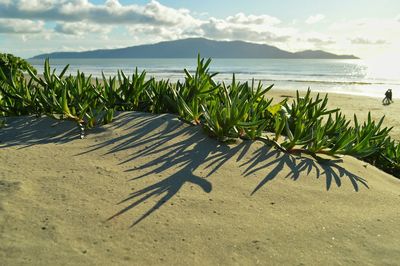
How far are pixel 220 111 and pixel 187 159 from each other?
556mm

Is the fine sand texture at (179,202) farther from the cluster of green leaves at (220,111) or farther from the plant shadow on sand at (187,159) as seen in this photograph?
A: the cluster of green leaves at (220,111)

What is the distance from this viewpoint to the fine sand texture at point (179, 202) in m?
1.82

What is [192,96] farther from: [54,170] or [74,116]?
[54,170]

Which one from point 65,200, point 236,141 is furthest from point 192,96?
point 65,200

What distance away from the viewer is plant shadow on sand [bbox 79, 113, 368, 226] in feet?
8.04

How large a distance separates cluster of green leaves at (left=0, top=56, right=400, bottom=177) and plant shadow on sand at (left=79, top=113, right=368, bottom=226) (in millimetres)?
124

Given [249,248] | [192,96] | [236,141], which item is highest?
[192,96]

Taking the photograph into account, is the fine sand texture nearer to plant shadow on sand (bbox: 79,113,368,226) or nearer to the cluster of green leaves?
plant shadow on sand (bbox: 79,113,368,226)

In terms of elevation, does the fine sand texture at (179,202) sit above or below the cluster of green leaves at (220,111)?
below

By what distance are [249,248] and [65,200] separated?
3.32ft

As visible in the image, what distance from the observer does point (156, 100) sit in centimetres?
381

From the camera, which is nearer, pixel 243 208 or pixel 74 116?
pixel 243 208

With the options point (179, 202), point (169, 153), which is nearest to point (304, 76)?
point (169, 153)

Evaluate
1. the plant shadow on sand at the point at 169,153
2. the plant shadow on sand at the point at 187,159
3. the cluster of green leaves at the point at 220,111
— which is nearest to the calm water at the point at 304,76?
the cluster of green leaves at the point at 220,111
